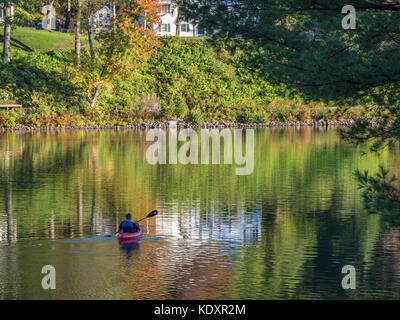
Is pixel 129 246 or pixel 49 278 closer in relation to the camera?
pixel 49 278

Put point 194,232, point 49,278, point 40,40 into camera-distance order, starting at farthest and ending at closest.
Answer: point 40,40, point 194,232, point 49,278

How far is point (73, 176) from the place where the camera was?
41469 millimetres

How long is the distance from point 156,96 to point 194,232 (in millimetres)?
61051

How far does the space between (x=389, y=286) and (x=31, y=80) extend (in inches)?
2553

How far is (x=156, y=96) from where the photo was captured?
283 feet

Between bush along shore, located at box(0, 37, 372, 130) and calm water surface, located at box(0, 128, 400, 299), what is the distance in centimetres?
2960

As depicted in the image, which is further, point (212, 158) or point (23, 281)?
point (212, 158)

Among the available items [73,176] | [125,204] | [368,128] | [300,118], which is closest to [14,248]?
[125,204]

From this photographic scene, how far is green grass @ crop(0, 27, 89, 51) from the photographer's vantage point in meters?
89.1

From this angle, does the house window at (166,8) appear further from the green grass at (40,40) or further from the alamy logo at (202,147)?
the green grass at (40,40)

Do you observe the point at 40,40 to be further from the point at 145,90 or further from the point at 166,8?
the point at 166,8

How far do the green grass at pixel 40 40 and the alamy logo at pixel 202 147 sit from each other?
22008 millimetres

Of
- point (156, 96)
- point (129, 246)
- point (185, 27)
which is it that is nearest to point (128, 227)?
point (129, 246)

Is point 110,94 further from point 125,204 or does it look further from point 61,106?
point 125,204
